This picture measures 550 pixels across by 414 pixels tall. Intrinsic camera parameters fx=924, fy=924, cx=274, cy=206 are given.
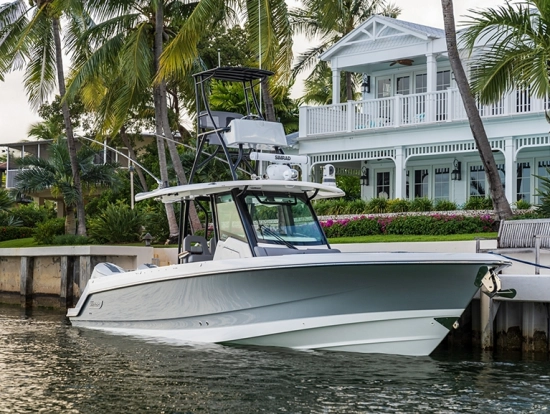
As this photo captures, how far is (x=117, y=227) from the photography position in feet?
96.9

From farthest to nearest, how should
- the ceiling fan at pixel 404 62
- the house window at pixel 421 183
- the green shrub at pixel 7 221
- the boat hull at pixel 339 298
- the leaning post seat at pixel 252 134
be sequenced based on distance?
the green shrub at pixel 7 221 < the house window at pixel 421 183 < the ceiling fan at pixel 404 62 < the leaning post seat at pixel 252 134 < the boat hull at pixel 339 298

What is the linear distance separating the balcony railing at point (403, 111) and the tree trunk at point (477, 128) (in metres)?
4.67

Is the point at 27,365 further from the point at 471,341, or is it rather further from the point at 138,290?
the point at 471,341

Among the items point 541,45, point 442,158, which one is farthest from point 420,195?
point 541,45

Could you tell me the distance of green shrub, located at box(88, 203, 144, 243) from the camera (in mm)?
29547

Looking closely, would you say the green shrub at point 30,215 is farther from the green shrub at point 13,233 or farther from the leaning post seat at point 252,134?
the leaning post seat at point 252,134

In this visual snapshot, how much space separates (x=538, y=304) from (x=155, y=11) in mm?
18137

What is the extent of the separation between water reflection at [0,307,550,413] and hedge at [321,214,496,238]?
8.70 m

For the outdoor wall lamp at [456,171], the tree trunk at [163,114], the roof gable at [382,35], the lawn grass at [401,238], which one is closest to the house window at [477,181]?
the outdoor wall lamp at [456,171]

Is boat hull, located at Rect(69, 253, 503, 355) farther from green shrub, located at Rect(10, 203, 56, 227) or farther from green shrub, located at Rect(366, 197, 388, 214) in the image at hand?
green shrub, located at Rect(10, 203, 56, 227)

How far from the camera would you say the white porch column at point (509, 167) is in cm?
2562

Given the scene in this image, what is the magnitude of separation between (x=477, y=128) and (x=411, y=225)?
387cm

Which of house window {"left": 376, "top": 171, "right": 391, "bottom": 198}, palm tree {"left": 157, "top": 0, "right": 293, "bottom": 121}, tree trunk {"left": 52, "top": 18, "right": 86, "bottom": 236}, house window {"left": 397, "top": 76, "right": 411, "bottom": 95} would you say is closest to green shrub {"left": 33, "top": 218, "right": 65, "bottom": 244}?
tree trunk {"left": 52, "top": 18, "right": 86, "bottom": 236}

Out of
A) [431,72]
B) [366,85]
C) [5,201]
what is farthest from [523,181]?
[5,201]
